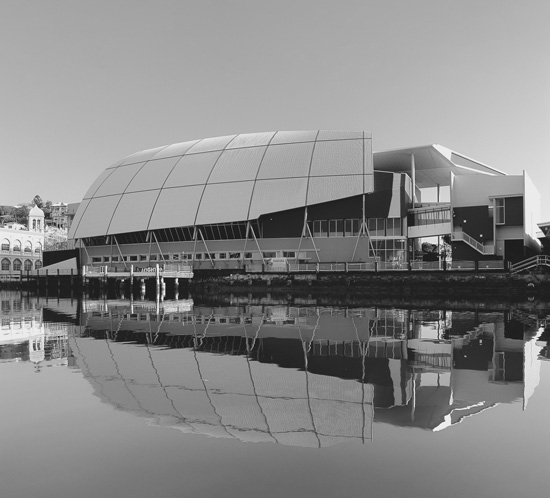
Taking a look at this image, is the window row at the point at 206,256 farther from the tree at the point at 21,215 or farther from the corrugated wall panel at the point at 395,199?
the tree at the point at 21,215

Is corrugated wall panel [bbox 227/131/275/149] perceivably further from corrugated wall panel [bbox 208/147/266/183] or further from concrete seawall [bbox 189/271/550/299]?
concrete seawall [bbox 189/271/550/299]

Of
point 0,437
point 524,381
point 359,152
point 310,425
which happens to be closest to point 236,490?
point 310,425

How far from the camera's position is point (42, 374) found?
1192cm

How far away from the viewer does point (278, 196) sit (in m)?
55.7

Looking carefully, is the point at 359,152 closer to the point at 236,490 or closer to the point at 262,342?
the point at 262,342

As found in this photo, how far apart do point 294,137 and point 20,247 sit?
7231cm

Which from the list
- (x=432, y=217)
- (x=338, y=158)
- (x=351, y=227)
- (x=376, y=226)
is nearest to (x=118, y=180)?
(x=338, y=158)

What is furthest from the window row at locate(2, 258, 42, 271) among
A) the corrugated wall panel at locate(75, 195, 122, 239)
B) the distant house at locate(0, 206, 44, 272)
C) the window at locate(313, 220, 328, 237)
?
the window at locate(313, 220, 328, 237)

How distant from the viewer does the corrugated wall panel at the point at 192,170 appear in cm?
A: 6134

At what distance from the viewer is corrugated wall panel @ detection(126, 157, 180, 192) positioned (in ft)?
211

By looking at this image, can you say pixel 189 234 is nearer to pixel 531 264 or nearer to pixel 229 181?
pixel 229 181

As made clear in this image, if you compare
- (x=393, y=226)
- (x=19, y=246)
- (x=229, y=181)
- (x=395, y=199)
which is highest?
(x=229, y=181)

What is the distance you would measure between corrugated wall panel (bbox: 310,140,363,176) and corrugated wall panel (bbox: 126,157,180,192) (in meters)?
19.3

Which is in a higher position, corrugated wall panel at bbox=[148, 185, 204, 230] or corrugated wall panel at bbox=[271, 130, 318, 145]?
corrugated wall panel at bbox=[271, 130, 318, 145]
